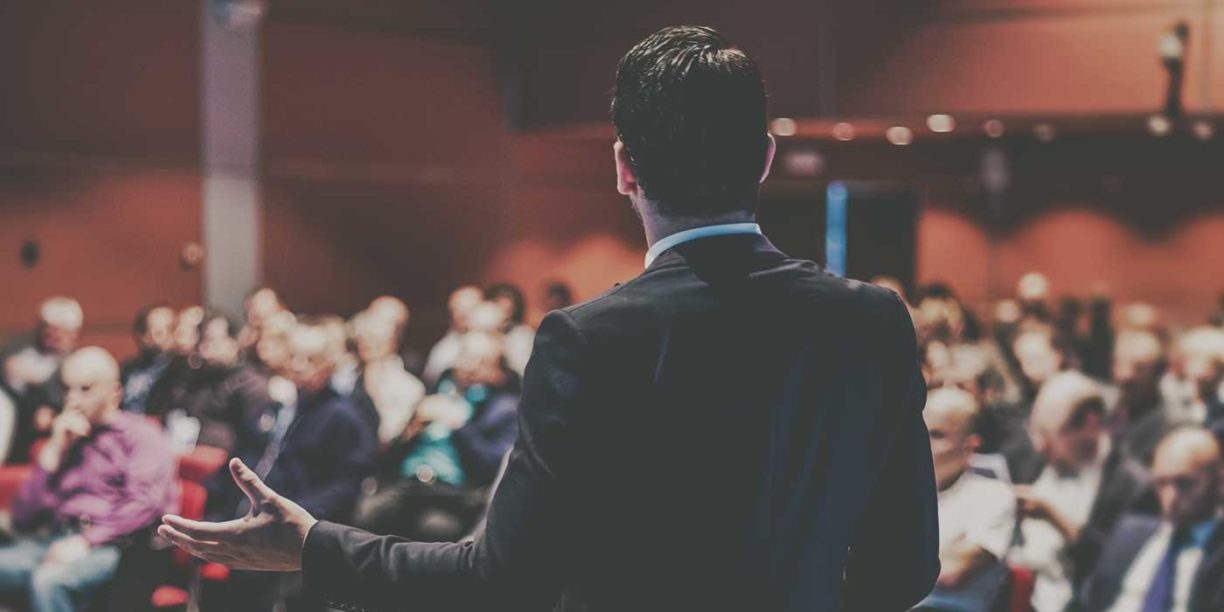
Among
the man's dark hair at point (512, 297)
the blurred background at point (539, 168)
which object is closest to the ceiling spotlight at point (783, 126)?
the blurred background at point (539, 168)

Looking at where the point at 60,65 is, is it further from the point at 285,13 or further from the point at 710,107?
the point at 710,107

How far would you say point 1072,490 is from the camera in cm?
502

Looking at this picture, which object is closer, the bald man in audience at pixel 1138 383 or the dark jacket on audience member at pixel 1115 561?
the dark jacket on audience member at pixel 1115 561

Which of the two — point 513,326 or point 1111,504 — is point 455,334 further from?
point 1111,504

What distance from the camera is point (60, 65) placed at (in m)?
8.68

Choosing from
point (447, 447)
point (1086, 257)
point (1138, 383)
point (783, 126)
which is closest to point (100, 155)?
point (447, 447)

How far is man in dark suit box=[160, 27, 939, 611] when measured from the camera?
1.28m

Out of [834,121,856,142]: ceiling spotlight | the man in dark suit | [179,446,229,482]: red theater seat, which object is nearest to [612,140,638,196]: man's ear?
the man in dark suit

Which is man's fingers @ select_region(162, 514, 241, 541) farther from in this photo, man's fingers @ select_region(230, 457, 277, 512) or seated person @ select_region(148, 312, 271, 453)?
seated person @ select_region(148, 312, 271, 453)

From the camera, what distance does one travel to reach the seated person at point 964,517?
3.46m

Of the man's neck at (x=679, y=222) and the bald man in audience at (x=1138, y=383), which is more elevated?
the man's neck at (x=679, y=222)

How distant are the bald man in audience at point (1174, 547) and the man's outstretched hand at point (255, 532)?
325 centimetres

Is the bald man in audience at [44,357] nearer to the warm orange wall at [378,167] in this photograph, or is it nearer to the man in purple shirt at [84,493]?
the man in purple shirt at [84,493]

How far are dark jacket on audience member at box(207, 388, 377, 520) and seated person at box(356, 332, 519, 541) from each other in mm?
451
